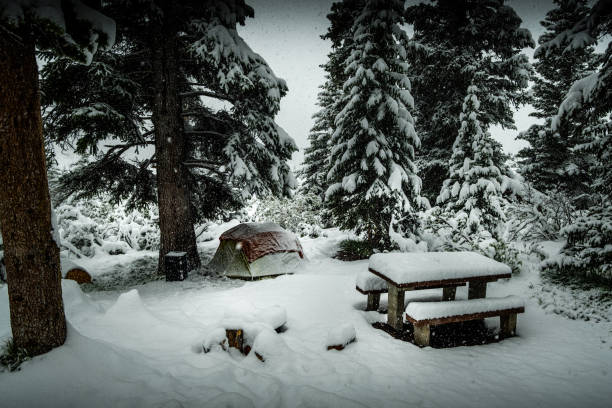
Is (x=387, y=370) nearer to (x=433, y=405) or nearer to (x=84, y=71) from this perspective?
(x=433, y=405)

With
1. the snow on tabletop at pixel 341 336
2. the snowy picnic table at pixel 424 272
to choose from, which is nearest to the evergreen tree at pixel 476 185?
the snowy picnic table at pixel 424 272

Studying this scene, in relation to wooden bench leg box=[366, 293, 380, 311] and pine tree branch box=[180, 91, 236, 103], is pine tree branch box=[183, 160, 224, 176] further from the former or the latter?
Result: wooden bench leg box=[366, 293, 380, 311]

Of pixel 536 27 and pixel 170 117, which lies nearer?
pixel 170 117

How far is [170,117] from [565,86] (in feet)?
66.0

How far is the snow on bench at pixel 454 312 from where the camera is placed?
14.4 feet

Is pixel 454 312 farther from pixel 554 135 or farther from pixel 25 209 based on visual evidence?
pixel 554 135

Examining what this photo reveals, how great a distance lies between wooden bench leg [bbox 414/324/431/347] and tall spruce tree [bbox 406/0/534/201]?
10.6 meters

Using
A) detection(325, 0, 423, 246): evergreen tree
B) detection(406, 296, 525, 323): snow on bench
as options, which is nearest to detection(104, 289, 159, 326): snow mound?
detection(406, 296, 525, 323): snow on bench

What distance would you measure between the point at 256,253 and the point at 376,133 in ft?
19.0

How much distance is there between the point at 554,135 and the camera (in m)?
14.9

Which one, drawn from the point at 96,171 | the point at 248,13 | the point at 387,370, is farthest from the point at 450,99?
the point at 96,171

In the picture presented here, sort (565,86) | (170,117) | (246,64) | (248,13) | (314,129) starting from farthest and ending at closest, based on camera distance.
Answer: (314,129), (565,86), (248,13), (170,117), (246,64)

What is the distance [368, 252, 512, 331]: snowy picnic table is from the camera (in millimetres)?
4613

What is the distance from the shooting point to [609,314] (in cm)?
511
